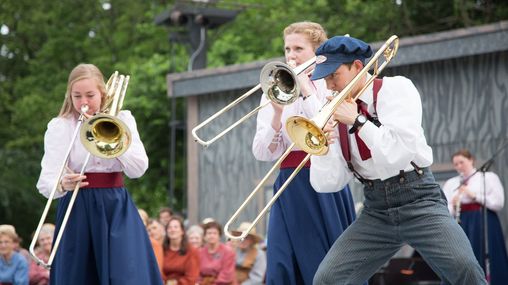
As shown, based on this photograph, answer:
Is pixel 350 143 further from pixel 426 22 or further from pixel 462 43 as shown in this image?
pixel 426 22

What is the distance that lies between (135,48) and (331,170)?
63.1 feet

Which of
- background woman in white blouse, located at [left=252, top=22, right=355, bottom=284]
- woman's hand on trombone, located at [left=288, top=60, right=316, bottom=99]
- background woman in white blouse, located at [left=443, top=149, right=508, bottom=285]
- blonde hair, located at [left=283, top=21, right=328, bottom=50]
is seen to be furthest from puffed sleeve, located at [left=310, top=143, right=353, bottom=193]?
background woman in white blouse, located at [left=443, top=149, right=508, bottom=285]

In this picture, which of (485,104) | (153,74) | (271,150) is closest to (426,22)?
(153,74)

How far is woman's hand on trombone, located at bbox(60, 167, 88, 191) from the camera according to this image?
6.06 metres

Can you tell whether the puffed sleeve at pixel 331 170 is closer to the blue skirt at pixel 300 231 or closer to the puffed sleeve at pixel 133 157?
the blue skirt at pixel 300 231

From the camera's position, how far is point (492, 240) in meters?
11.1

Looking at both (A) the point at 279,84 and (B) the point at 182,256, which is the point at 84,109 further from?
(B) the point at 182,256

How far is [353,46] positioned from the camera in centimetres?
531

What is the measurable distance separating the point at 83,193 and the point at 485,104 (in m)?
7.08

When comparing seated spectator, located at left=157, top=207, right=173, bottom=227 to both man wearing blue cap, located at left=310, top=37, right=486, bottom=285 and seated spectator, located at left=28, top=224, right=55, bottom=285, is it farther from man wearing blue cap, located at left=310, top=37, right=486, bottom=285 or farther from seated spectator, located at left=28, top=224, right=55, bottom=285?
man wearing blue cap, located at left=310, top=37, right=486, bottom=285

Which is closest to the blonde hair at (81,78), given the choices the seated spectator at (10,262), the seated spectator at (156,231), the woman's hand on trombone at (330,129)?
the woman's hand on trombone at (330,129)

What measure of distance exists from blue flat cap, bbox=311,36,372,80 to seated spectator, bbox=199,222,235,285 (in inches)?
236

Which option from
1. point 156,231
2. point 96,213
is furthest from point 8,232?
point 96,213

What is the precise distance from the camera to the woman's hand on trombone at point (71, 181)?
19.9 feet
